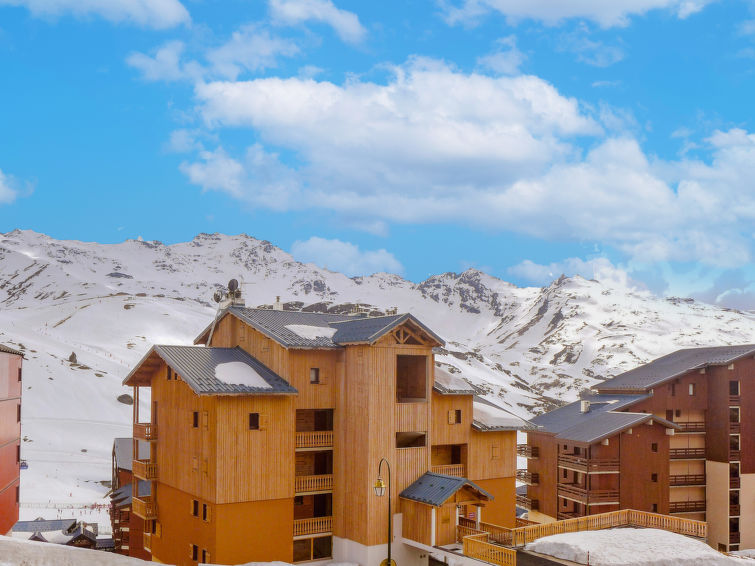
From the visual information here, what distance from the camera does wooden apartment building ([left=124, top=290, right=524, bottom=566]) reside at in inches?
1336

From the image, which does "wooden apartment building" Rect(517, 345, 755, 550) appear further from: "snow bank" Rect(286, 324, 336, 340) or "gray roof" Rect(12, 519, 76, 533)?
"gray roof" Rect(12, 519, 76, 533)

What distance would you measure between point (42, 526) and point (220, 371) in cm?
3048

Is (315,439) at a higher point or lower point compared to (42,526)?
higher

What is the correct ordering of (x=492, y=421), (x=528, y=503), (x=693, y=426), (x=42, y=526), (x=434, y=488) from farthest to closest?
(x=693, y=426)
(x=528, y=503)
(x=42, y=526)
(x=492, y=421)
(x=434, y=488)

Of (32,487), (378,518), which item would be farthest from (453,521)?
→ (32,487)

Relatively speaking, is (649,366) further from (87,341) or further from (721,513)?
(87,341)

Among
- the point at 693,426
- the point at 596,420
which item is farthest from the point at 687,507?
the point at 596,420

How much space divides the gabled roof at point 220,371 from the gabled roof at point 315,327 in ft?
6.49

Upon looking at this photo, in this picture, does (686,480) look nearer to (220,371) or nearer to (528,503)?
(528,503)

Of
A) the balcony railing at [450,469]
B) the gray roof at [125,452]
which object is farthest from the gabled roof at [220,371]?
the gray roof at [125,452]

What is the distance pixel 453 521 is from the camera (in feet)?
120

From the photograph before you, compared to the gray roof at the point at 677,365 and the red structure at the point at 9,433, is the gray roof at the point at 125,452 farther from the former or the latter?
the gray roof at the point at 677,365

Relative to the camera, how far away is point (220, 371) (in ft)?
116

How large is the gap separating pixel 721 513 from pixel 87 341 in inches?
6069
